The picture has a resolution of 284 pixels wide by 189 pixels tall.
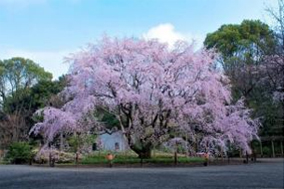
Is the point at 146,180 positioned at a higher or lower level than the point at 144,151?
lower

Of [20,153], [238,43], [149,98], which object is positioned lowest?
[20,153]

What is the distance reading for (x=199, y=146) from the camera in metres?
25.4

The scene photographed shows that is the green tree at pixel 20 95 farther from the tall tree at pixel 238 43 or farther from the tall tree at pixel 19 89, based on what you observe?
the tall tree at pixel 238 43

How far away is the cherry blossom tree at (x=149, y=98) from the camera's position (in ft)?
78.0

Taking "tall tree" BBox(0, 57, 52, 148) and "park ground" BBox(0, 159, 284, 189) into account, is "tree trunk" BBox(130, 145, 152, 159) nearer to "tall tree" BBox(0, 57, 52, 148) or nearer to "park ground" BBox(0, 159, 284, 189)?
"park ground" BBox(0, 159, 284, 189)

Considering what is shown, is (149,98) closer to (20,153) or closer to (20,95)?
(20,153)

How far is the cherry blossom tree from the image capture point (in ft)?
78.0

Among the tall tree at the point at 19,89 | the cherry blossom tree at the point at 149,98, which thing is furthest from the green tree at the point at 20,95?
the cherry blossom tree at the point at 149,98

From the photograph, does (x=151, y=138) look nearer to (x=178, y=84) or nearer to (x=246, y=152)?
(x=178, y=84)

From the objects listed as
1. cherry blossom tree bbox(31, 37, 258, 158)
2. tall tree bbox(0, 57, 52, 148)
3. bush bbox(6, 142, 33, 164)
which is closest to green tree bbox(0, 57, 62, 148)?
tall tree bbox(0, 57, 52, 148)

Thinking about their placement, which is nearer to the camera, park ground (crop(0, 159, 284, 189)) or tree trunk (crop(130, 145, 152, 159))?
park ground (crop(0, 159, 284, 189))

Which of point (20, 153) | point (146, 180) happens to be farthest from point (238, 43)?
point (146, 180)

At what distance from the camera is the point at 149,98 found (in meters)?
23.8

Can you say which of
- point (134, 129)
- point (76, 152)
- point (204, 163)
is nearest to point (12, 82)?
point (76, 152)
